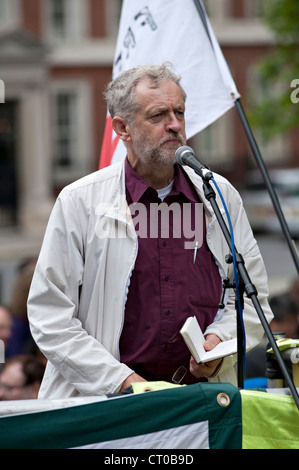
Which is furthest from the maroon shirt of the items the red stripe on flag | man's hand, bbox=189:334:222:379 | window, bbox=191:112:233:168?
window, bbox=191:112:233:168

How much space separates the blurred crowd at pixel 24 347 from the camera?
491 cm

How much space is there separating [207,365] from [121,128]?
91cm

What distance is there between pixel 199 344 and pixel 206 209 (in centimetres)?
59

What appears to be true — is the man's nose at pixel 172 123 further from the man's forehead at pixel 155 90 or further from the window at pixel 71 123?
the window at pixel 71 123

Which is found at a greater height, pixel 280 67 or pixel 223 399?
pixel 280 67

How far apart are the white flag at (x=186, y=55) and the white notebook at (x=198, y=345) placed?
1491 mm

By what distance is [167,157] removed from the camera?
10.1 ft

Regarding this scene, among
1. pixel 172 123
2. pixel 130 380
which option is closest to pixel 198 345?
pixel 130 380

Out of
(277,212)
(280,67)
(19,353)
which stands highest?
(280,67)

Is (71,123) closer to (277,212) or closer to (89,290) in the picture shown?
(277,212)

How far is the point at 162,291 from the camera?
307cm

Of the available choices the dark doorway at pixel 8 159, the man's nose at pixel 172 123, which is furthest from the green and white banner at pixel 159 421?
the dark doorway at pixel 8 159
